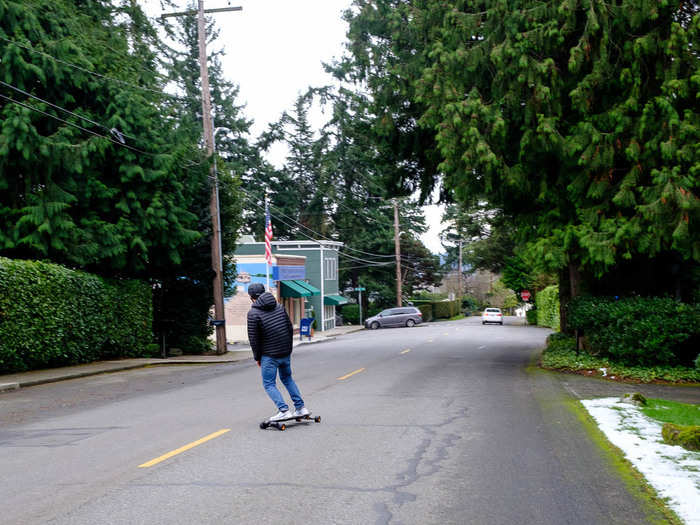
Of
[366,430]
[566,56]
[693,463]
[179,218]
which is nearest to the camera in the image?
[693,463]

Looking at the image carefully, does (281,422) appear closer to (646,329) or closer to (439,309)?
(646,329)

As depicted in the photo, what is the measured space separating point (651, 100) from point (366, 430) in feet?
33.5

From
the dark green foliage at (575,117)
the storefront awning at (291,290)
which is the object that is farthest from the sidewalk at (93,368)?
the storefront awning at (291,290)

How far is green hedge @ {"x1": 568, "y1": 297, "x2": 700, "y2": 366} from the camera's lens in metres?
16.5

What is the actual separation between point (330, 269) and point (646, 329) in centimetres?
4383

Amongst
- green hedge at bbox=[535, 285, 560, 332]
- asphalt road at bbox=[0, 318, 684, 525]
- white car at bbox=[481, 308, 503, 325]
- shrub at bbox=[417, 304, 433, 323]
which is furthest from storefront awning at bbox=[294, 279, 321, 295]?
asphalt road at bbox=[0, 318, 684, 525]

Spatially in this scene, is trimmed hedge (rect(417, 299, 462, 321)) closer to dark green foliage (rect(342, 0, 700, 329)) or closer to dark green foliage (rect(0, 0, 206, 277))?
dark green foliage (rect(0, 0, 206, 277))

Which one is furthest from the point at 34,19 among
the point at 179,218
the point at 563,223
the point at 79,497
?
the point at 79,497

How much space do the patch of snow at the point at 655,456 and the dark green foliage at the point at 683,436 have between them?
0.30ft

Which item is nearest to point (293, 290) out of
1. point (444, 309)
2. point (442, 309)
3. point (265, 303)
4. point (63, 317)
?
point (63, 317)

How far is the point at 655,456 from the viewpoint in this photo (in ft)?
25.0

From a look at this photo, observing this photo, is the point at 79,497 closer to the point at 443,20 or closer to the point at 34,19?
the point at 443,20

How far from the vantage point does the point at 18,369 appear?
17.8 metres

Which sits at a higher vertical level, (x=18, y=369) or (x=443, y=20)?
(x=443, y=20)
